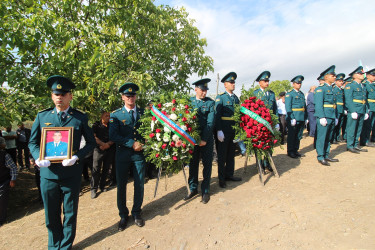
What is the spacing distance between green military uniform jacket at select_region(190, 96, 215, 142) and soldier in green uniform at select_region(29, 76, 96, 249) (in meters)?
2.17

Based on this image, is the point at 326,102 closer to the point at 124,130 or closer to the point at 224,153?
the point at 224,153

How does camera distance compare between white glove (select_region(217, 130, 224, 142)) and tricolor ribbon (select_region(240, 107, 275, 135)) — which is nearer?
white glove (select_region(217, 130, 224, 142))

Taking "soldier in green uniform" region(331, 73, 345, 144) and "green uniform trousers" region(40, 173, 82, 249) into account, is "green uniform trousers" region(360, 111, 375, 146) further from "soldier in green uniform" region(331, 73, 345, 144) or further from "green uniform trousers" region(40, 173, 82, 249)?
"green uniform trousers" region(40, 173, 82, 249)

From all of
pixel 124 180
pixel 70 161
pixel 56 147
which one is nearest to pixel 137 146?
pixel 124 180

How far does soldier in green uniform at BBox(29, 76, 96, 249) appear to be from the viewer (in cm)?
311

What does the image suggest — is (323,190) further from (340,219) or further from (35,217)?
(35,217)

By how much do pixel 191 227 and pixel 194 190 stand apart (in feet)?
3.90

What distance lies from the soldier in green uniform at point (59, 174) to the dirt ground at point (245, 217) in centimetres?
46

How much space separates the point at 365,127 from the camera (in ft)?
26.8

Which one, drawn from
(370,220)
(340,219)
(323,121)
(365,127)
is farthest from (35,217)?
(365,127)

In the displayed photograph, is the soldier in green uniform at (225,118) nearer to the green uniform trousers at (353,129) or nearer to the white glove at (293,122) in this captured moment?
the white glove at (293,122)

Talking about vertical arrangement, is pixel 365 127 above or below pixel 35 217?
above

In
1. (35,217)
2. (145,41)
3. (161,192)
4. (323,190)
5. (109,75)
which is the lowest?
(35,217)

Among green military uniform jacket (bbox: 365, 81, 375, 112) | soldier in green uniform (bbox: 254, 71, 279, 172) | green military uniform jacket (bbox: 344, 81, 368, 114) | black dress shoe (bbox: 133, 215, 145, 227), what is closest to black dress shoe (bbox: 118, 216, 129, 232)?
black dress shoe (bbox: 133, 215, 145, 227)
